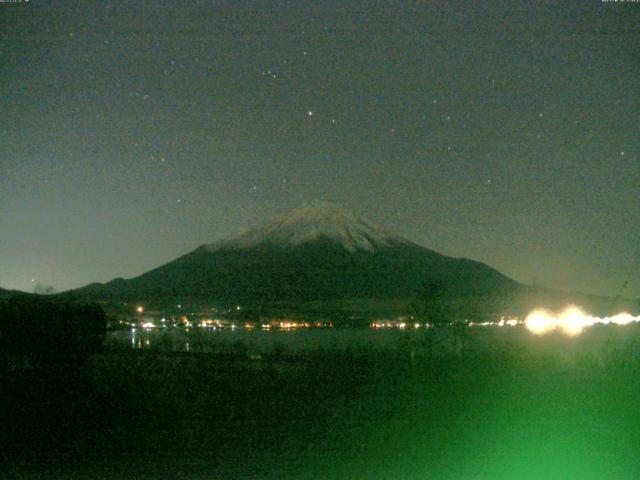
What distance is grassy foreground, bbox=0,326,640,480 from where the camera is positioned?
32.0 feet

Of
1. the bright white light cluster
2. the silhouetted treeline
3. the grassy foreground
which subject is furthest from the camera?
the bright white light cluster

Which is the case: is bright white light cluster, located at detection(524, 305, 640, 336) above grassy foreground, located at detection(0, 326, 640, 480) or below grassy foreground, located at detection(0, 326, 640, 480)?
above

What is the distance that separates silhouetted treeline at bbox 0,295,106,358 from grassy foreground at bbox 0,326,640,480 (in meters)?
1.32

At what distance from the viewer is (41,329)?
20.3 metres

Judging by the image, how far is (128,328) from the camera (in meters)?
50.8

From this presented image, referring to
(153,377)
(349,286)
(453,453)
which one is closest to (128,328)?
(349,286)

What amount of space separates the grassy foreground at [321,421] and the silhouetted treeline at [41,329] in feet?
4.35

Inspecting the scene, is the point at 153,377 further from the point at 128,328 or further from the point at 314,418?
the point at 128,328

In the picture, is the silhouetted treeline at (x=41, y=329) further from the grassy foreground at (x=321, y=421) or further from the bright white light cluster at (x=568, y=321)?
the bright white light cluster at (x=568, y=321)

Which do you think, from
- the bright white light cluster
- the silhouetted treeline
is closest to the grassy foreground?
the silhouetted treeline

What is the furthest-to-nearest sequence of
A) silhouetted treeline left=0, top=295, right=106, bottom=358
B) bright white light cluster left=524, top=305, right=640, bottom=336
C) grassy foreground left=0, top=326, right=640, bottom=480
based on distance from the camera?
bright white light cluster left=524, top=305, right=640, bottom=336
silhouetted treeline left=0, top=295, right=106, bottom=358
grassy foreground left=0, top=326, right=640, bottom=480

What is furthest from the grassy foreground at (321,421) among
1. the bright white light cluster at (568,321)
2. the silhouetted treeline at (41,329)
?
the bright white light cluster at (568,321)

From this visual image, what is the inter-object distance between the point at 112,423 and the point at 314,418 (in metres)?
3.11

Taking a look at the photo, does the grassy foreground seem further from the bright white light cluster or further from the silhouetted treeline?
the bright white light cluster
